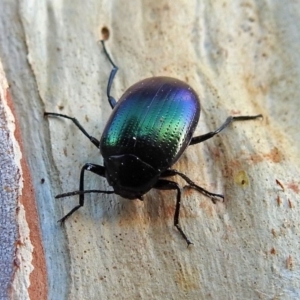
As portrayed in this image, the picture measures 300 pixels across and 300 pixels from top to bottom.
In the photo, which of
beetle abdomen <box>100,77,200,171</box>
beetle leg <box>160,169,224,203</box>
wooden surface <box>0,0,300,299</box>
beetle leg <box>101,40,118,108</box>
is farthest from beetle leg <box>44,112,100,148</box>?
beetle leg <box>160,169,224,203</box>

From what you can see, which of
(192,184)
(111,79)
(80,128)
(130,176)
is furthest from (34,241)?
(111,79)

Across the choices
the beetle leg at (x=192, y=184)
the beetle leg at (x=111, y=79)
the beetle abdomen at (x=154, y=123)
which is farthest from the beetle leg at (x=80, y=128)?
the beetle leg at (x=192, y=184)

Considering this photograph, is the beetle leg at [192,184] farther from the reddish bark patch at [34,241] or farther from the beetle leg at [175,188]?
the reddish bark patch at [34,241]

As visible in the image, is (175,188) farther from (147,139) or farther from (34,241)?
(34,241)

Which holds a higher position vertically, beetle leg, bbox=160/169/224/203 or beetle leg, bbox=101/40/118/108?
beetle leg, bbox=101/40/118/108

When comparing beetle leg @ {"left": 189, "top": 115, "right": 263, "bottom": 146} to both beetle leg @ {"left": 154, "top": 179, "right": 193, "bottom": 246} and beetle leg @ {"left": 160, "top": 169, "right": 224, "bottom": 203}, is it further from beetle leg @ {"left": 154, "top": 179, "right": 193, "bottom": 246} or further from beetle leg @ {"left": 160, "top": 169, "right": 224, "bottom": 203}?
beetle leg @ {"left": 154, "top": 179, "right": 193, "bottom": 246}

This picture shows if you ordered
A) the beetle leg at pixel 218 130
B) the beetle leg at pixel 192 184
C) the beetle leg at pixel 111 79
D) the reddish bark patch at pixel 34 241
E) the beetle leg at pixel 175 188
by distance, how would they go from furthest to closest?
the beetle leg at pixel 111 79
the beetle leg at pixel 218 130
the beetle leg at pixel 192 184
the beetle leg at pixel 175 188
the reddish bark patch at pixel 34 241

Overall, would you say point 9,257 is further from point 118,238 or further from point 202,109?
point 202,109
